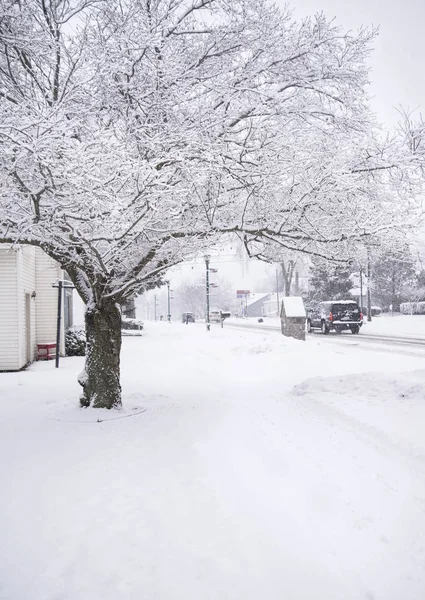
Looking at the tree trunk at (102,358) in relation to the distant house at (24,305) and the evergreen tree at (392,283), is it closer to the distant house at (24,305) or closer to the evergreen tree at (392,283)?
the distant house at (24,305)

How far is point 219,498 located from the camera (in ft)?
11.9

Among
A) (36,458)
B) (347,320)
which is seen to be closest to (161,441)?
(36,458)

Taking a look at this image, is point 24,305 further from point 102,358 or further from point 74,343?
point 102,358

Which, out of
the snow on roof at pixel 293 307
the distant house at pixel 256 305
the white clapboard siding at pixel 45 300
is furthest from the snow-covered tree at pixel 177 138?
the distant house at pixel 256 305

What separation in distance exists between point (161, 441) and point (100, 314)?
2431 mm

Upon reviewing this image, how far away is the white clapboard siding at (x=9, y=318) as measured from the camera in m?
11.8

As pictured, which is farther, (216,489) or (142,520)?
(216,489)

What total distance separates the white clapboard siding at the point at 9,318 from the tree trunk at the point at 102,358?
6.35 m

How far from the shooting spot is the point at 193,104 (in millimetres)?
5543

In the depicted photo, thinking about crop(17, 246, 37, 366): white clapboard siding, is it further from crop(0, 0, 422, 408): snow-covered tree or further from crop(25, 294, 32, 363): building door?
crop(0, 0, 422, 408): snow-covered tree

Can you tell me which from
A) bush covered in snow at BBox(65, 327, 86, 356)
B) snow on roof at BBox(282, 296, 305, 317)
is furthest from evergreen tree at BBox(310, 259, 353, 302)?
bush covered in snow at BBox(65, 327, 86, 356)

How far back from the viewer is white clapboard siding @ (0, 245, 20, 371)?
38.7ft

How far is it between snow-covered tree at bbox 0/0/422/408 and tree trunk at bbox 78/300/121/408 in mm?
23

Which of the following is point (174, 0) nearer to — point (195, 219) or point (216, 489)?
point (195, 219)
